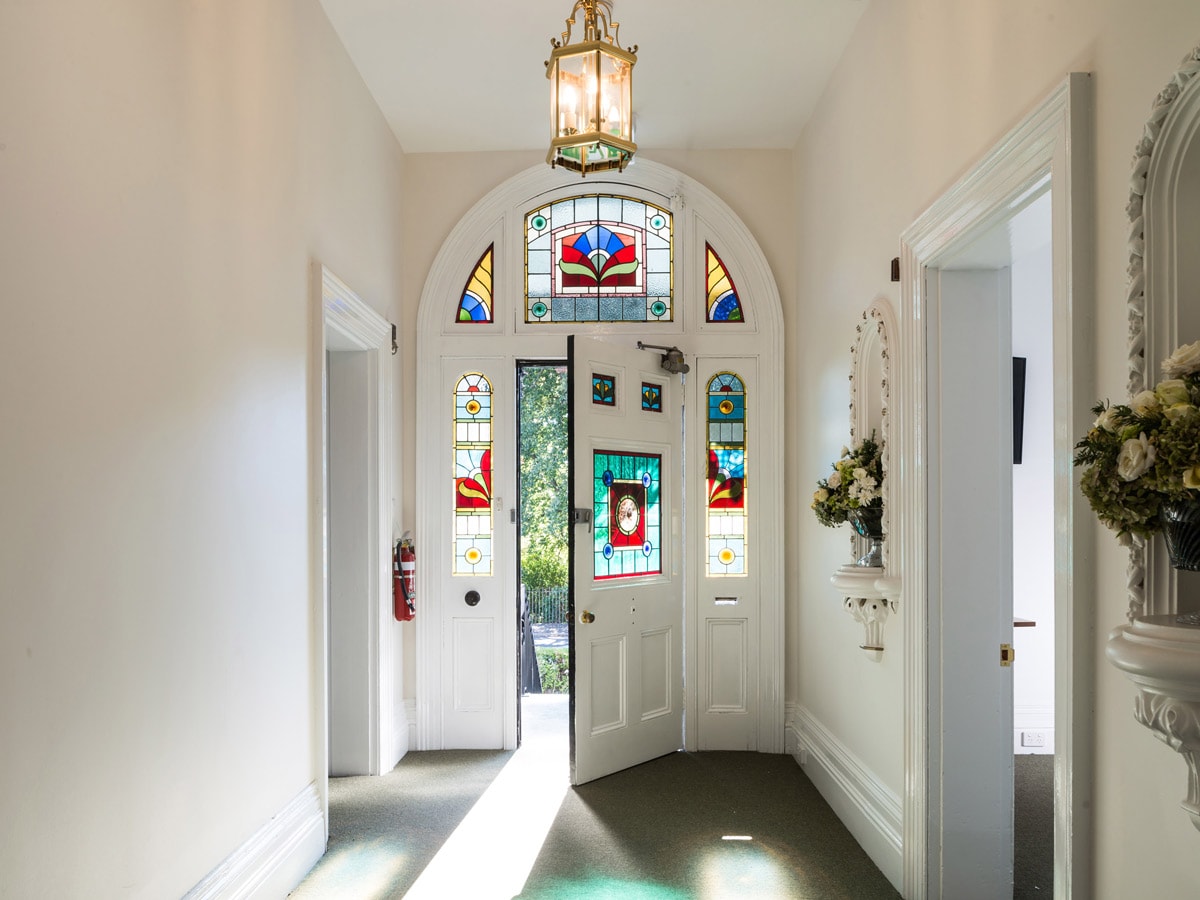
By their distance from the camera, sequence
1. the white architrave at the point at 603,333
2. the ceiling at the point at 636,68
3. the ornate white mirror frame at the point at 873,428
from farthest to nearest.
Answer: the white architrave at the point at 603,333
the ceiling at the point at 636,68
the ornate white mirror frame at the point at 873,428

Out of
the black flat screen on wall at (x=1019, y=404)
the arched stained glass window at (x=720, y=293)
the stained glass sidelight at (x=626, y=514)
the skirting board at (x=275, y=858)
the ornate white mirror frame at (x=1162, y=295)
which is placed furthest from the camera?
the arched stained glass window at (x=720, y=293)

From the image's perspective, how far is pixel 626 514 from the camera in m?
5.40

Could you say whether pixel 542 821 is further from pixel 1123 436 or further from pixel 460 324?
pixel 1123 436

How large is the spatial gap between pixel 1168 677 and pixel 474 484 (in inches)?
177

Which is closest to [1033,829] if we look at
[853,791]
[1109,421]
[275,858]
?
[853,791]

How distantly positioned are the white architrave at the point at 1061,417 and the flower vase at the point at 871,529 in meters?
0.59

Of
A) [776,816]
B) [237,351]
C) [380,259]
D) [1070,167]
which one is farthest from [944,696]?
[380,259]

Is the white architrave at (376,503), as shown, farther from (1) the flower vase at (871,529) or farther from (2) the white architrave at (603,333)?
(1) the flower vase at (871,529)

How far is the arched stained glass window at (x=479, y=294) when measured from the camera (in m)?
5.81

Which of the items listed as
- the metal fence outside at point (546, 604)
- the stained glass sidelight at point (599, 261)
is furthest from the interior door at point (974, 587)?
the metal fence outside at point (546, 604)

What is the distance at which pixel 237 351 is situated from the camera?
3152 mm

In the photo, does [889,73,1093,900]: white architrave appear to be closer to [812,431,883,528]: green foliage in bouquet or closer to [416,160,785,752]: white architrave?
[812,431,883,528]: green foliage in bouquet

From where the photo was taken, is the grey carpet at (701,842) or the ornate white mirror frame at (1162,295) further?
the grey carpet at (701,842)

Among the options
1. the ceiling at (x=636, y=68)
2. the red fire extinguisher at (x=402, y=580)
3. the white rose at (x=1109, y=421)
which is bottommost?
the red fire extinguisher at (x=402, y=580)
